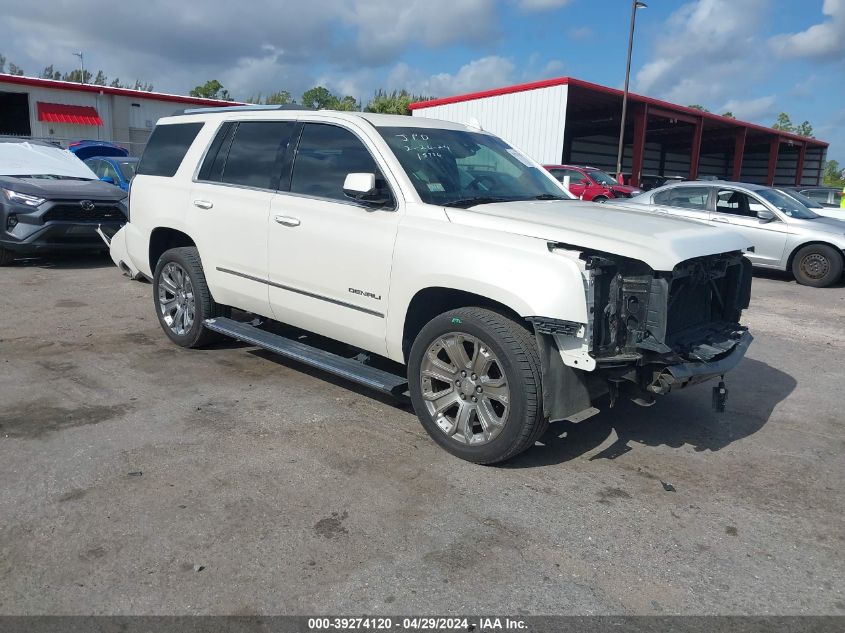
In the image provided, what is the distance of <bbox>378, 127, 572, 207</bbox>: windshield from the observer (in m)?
4.57

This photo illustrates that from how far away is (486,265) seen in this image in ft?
12.7

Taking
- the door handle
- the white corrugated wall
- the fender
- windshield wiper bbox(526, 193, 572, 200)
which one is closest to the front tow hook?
the fender

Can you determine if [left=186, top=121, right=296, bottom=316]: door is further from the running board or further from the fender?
the fender

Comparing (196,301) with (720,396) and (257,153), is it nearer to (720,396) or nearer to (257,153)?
(257,153)

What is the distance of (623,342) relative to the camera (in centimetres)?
375

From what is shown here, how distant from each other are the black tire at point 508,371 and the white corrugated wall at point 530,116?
2262 centimetres

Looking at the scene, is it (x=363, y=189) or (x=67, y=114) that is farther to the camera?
(x=67, y=114)

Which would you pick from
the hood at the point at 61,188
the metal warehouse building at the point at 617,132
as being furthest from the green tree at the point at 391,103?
the hood at the point at 61,188

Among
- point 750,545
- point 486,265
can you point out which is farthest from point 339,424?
point 750,545

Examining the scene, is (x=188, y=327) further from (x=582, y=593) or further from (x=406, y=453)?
(x=582, y=593)

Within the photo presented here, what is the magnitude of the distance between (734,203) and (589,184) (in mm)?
8979

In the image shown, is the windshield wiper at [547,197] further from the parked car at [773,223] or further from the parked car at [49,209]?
the parked car at [49,209]

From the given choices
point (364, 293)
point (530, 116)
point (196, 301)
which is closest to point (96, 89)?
point (530, 116)

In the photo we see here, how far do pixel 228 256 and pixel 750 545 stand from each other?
4.05 meters
